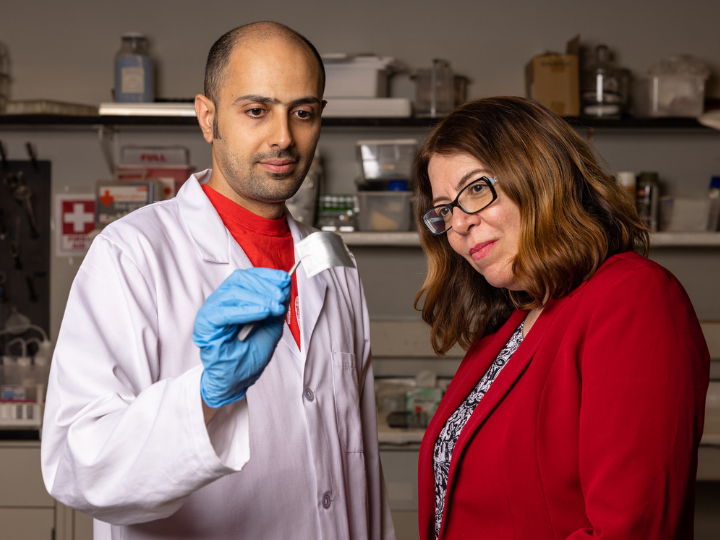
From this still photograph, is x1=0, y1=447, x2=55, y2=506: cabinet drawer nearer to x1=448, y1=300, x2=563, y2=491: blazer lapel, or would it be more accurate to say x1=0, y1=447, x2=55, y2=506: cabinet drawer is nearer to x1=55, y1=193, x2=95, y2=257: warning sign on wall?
x1=55, y1=193, x2=95, y2=257: warning sign on wall

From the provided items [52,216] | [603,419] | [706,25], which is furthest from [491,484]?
[706,25]

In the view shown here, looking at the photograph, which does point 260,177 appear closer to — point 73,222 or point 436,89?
point 436,89

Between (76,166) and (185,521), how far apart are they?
7.35ft

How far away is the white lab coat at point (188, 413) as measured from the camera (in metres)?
0.85

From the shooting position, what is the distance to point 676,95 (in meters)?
2.65

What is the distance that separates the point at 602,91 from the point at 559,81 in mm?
187

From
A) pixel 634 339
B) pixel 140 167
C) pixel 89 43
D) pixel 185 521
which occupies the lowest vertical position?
pixel 185 521

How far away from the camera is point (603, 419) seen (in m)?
0.90

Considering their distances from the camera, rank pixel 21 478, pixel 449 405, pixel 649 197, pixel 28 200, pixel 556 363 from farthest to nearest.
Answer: pixel 28 200
pixel 649 197
pixel 21 478
pixel 449 405
pixel 556 363

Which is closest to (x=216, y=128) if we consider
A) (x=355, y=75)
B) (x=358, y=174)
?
(x=355, y=75)

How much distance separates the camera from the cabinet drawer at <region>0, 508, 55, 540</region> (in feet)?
7.88

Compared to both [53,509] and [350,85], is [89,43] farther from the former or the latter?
[53,509]

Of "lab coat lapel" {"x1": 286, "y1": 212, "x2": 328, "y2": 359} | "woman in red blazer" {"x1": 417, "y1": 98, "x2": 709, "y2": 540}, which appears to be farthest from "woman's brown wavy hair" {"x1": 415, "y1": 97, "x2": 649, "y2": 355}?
"lab coat lapel" {"x1": 286, "y1": 212, "x2": 328, "y2": 359}

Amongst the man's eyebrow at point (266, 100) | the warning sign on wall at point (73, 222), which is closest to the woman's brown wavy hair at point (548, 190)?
the man's eyebrow at point (266, 100)
